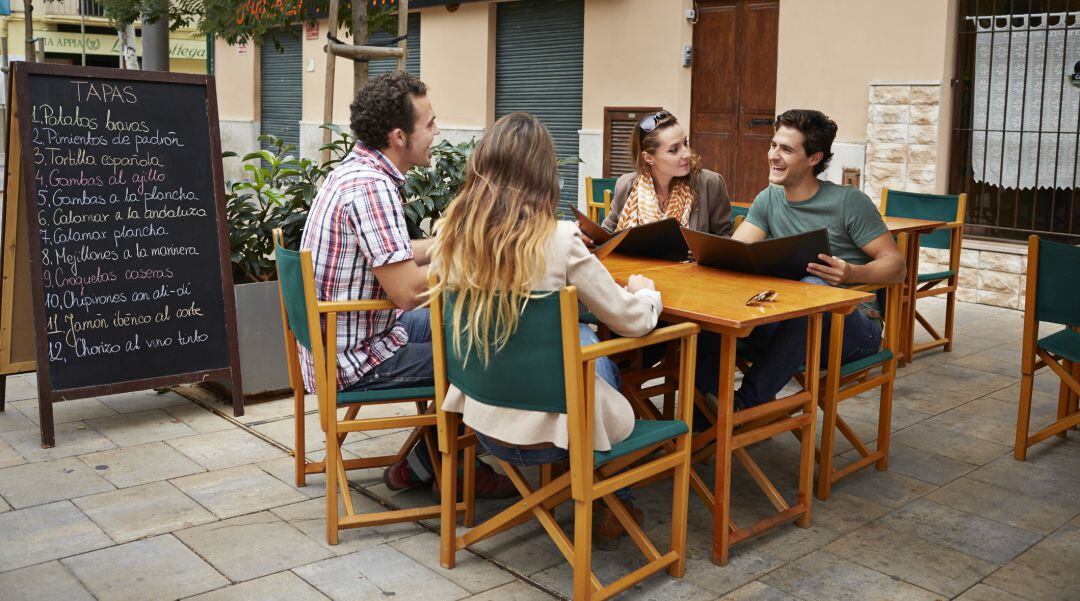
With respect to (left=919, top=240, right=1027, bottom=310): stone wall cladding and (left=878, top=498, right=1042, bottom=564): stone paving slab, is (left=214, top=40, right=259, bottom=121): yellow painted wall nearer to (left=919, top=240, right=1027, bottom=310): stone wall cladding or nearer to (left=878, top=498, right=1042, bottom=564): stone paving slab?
(left=919, top=240, right=1027, bottom=310): stone wall cladding

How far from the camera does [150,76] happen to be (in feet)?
15.1

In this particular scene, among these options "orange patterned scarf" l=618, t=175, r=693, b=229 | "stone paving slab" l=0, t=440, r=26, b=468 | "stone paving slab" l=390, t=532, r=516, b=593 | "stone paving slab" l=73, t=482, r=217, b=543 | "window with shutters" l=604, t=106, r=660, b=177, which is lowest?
"stone paving slab" l=390, t=532, r=516, b=593

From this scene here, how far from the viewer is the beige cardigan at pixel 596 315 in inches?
111

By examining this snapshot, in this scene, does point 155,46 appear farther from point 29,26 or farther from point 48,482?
point 48,482

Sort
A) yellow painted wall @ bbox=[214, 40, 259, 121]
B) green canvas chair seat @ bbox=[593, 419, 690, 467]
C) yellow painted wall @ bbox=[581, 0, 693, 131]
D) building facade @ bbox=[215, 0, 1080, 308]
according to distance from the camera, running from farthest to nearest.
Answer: yellow painted wall @ bbox=[214, 40, 259, 121] < yellow painted wall @ bbox=[581, 0, 693, 131] < building facade @ bbox=[215, 0, 1080, 308] < green canvas chair seat @ bbox=[593, 419, 690, 467]

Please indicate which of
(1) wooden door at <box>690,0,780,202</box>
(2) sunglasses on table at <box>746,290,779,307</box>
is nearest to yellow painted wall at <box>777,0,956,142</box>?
(1) wooden door at <box>690,0,780,202</box>

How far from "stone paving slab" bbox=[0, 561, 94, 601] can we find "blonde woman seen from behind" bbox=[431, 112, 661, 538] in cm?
123

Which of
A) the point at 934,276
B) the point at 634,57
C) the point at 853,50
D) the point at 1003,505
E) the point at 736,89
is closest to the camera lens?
the point at 1003,505

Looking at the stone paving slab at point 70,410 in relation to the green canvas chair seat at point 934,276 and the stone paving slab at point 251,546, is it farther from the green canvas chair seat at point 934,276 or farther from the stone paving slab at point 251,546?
the green canvas chair seat at point 934,276

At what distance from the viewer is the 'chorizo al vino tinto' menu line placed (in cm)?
438

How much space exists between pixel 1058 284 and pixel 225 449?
335 cm

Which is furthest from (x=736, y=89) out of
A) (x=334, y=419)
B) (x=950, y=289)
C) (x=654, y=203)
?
(x=334, y=419)

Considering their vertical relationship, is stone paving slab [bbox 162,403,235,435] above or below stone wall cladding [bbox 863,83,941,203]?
below

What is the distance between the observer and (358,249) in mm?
3477
